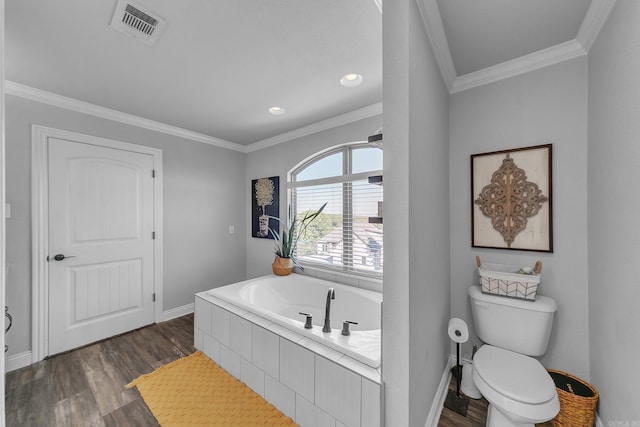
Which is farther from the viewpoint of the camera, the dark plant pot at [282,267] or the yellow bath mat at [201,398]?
the dark plant pot at [282,267]

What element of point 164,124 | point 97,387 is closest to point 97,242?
point 97,387

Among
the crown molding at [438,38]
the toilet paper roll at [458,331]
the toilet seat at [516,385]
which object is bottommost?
the toilet seat at [516,385]

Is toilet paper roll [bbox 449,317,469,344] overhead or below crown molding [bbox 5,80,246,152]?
below

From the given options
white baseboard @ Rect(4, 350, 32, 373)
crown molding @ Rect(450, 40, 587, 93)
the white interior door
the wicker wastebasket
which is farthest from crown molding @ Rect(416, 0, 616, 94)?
white baseboard @ Rect(4, 350, 32, 373)

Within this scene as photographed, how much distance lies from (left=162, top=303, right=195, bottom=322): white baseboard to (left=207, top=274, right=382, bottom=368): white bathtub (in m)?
1.06

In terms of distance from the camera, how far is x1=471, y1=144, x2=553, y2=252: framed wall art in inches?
69.7

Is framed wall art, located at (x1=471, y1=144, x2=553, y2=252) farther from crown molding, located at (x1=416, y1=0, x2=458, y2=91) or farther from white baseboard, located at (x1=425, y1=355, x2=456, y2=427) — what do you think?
white baseboard, located at (x1=425, y1=355, x2=456, y2=427)

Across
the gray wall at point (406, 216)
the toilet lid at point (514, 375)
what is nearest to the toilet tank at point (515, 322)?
the toilet lid at point (514, 375)

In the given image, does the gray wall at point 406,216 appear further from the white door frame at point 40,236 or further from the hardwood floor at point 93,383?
the white door frame at point 40,236

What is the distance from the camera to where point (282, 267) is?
313 cm

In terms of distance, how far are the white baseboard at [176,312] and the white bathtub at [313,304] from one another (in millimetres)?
1058

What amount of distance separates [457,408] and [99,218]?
338cm

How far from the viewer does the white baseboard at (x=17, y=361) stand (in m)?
2.13

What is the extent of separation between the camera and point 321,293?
2.81 metres
